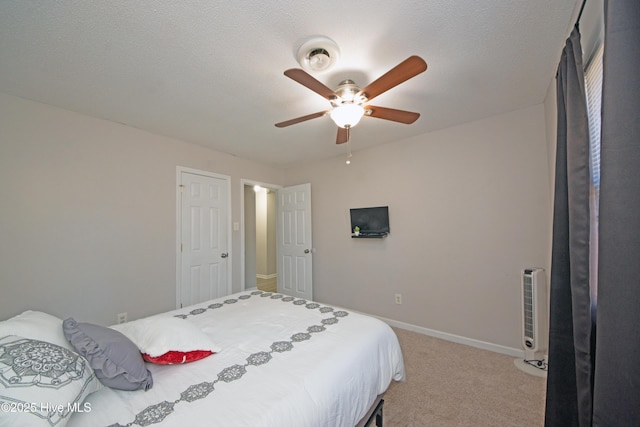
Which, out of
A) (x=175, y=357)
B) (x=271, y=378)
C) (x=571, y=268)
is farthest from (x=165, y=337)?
(x=571, y=268)

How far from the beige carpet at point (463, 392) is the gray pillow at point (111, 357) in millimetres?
1567

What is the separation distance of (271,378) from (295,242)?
126 inches

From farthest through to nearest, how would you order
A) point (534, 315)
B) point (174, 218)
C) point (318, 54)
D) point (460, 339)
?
point (174, 218)
point (460, 339)
point (534, 315)
point (318, 54)

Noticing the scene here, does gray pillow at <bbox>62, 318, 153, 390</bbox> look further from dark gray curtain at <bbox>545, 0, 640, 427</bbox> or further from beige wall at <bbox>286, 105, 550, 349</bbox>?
beige wall at <bbox>286, 105, 550, 349</bbox>

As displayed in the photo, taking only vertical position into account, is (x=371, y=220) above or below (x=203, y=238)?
above

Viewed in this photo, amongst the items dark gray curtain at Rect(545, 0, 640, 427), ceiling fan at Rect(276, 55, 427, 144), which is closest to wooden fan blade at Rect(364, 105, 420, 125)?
ceiling fan at Rect(276, 55, 427, 144)

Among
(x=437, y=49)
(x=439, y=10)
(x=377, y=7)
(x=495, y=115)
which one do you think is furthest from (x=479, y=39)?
(x=495, y=115)

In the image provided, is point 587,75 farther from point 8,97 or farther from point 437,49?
point 8,97

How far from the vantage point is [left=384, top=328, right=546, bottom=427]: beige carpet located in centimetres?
173

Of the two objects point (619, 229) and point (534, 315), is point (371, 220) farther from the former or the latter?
point (619, 229)

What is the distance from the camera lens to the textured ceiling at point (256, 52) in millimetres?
1354

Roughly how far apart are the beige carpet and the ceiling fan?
2.12m

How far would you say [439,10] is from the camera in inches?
53.6

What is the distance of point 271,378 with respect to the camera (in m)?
1.17
